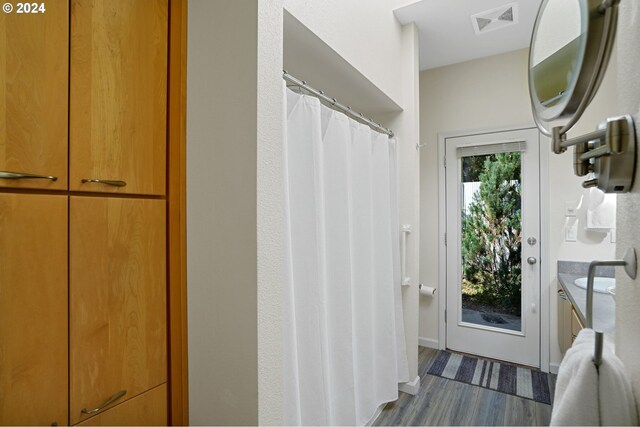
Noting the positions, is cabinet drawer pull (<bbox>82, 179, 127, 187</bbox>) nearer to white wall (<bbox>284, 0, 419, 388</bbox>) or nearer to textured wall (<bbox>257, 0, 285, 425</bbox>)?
textured wall (<bbox>257, 0, 285, 425</bbox>)

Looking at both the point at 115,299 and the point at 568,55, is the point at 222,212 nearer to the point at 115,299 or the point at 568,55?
the point at 115,299

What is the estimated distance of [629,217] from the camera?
1.84 feet

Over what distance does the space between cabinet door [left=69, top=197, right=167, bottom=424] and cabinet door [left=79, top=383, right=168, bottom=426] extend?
0.03m

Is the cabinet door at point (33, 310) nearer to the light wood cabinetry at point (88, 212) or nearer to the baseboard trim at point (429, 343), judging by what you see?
the light wood cabinetry at point (88, 212)

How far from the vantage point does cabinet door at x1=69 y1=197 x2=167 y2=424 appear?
91cm

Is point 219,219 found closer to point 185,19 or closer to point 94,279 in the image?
point 94,279

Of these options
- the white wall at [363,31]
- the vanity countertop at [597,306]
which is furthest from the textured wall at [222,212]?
the vanity countertop at [597,306]

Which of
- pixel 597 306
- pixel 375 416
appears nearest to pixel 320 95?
pixel 597 306

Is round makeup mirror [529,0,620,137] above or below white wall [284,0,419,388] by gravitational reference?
below

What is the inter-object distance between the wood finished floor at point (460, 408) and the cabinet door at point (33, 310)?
1.85 meters

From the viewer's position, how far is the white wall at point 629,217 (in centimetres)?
50

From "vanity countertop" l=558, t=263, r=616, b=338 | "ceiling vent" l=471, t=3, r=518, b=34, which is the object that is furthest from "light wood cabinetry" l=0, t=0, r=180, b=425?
"ceiling vent" l=471, t=3, r=518, b=34

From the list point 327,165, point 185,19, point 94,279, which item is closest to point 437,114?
point 327,165

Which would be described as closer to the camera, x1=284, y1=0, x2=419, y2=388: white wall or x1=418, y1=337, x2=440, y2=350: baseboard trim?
x1=284, y1=0, x2=419, y2=388: white wall
